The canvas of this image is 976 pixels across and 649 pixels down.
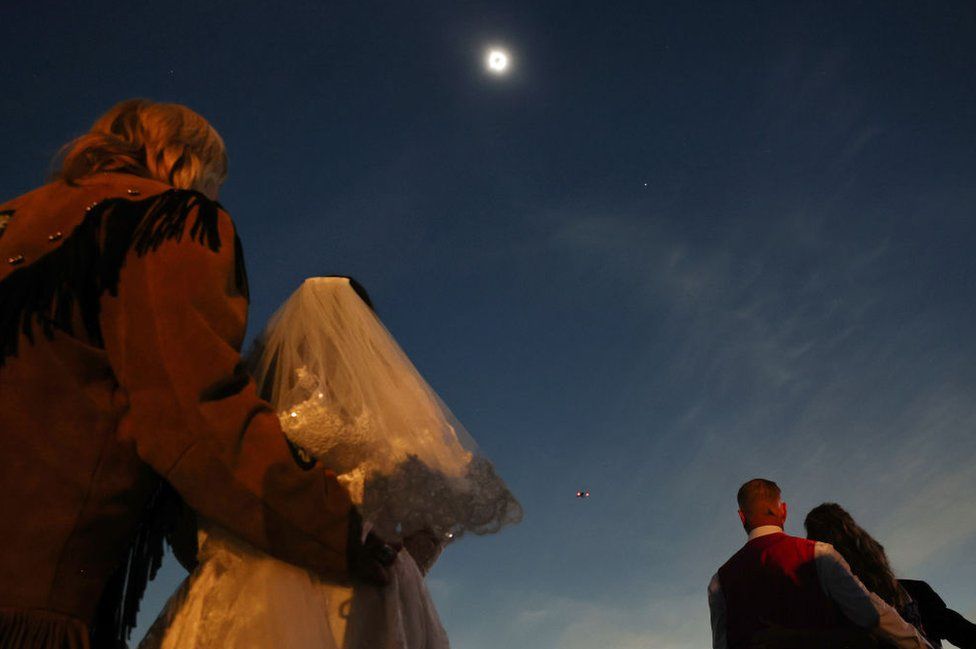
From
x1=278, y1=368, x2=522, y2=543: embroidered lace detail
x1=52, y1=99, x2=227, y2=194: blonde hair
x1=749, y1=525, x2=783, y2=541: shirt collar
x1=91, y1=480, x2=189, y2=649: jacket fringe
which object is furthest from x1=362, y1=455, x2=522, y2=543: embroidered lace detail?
x1=749, y1=525, x2=783, y2=541: shirt collar

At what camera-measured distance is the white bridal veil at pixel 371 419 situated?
1436 mm

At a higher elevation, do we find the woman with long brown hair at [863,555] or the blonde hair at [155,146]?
the woman with long brown hair at [863,555]

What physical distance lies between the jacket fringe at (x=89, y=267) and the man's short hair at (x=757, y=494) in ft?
13.4

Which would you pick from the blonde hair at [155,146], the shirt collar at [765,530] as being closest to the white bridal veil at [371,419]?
the blonde hair at [155,146]

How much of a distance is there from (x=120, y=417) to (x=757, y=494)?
4.22m

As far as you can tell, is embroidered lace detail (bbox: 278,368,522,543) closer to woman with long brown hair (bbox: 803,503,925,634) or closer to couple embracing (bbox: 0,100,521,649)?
couple embracing (bbox: 0,100,521,649)

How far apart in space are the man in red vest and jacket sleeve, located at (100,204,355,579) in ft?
12.1

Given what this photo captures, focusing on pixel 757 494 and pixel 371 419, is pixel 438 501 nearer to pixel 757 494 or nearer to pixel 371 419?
pixel 371 419

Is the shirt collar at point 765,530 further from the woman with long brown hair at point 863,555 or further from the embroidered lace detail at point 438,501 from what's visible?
the embroidered lace detail at point 438,501

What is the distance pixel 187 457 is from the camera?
1234 mm

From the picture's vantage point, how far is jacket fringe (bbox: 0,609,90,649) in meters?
1.15

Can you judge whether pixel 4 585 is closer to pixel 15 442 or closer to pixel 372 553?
pixel 15 442

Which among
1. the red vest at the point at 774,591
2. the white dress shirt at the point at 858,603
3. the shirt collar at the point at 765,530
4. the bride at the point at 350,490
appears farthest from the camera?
the shirt collar at the point at 765,530

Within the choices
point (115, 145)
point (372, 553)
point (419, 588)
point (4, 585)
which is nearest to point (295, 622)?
point (372, 553)
